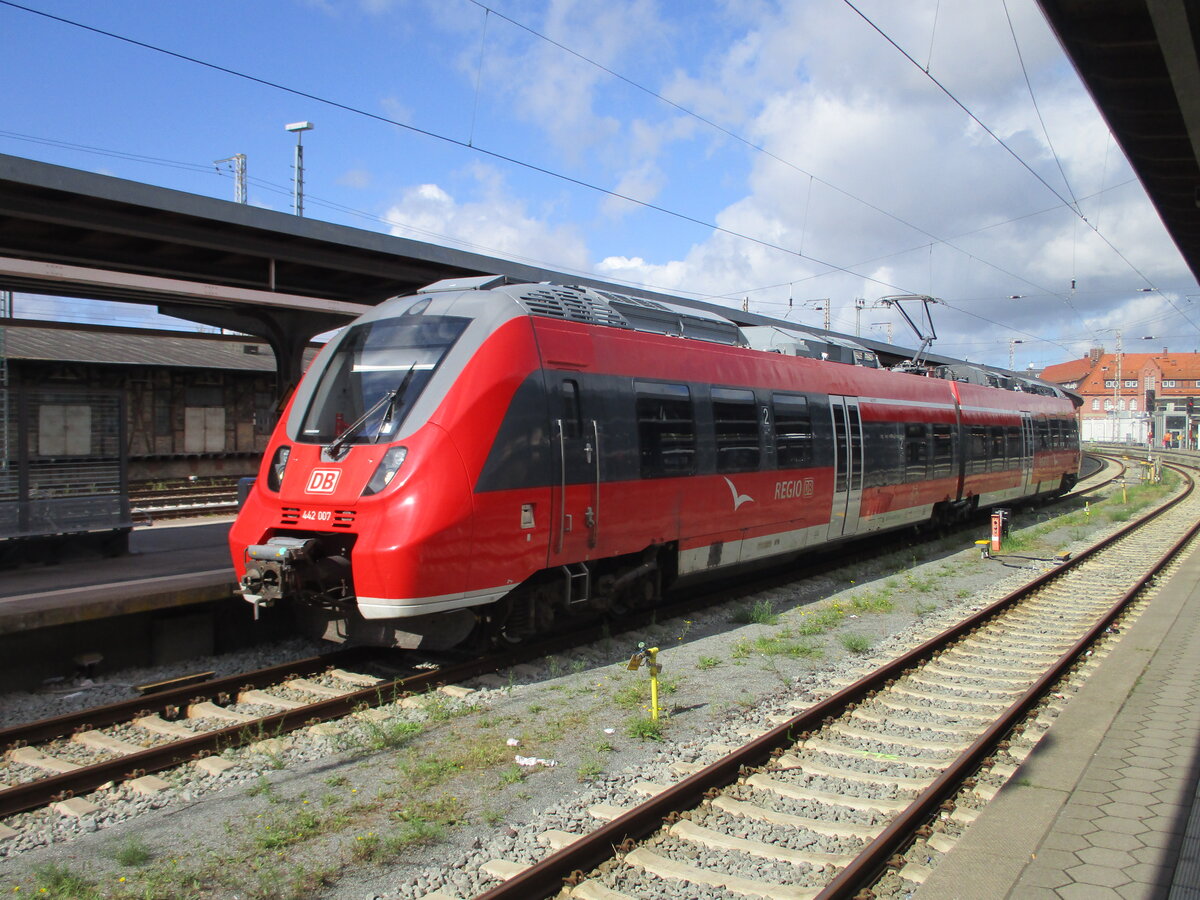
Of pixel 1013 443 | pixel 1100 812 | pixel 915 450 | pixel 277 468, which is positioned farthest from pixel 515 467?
pixel 1013 443

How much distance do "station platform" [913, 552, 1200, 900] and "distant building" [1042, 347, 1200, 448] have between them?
237 ft

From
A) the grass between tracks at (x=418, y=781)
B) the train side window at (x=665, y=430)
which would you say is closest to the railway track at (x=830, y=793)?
the grass between tracks at (x=418, y=781)

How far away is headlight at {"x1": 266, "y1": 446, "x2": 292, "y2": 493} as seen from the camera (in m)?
7.67

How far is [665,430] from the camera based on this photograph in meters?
9.09

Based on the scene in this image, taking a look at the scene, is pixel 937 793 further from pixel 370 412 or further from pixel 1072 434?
pixel 1072 434

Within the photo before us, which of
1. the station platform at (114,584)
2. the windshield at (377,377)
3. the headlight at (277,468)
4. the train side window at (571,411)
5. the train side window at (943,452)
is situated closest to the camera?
the windshield at (377,377)

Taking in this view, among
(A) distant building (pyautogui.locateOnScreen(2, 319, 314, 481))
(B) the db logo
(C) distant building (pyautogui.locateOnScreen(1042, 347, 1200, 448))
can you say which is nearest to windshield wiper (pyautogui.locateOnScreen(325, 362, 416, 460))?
(B) the db logo

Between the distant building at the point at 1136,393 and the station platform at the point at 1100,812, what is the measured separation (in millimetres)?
72362

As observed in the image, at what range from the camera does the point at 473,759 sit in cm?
572

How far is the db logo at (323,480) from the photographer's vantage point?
7.10 metres

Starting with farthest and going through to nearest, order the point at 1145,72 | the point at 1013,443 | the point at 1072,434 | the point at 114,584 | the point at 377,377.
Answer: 1. the point at 1072,434
2. the point at 1013,443
3. the point at 114,584
4. the point at 377,377
5. the point at 1145,72

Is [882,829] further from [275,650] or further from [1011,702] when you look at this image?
[275,650]

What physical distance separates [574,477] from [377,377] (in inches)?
75.7

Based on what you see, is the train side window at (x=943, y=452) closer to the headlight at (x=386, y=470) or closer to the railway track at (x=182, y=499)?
the headlight at (x=386, y=470)
